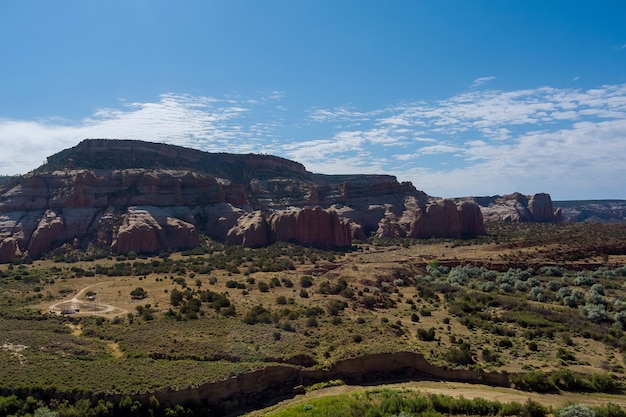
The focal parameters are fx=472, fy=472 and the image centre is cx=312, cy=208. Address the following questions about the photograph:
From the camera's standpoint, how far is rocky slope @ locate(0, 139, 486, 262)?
6931 centimetres

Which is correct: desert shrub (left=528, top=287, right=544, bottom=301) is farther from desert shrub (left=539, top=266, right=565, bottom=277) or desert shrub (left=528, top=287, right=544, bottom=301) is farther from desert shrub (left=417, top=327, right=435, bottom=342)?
desert shrub (left=417, top=327, right=435, bottom=342)

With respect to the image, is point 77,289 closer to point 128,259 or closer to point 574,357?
point 128,259

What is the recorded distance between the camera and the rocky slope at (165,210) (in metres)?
69.3

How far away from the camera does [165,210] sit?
255 ft

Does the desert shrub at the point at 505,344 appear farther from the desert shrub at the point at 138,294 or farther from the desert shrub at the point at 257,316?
the desert shrub at the point at 138,294

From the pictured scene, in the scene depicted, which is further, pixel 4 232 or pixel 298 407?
pixel 4 232

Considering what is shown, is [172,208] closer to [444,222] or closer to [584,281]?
[444,222]

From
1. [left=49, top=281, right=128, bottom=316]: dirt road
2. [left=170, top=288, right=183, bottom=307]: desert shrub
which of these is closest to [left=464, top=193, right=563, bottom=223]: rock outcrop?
[left=170, top=288, right=183, bottom=307]: desert shrub

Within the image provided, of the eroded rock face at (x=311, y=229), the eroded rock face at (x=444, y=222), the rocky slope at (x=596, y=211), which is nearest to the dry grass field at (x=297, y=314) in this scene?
the eroded rock face at (x=311, y=229)

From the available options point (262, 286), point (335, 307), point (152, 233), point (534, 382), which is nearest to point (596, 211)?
point (152, 233)

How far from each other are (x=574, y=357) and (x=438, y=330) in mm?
8283

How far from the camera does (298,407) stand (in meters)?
21.3

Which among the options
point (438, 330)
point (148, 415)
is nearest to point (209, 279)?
point (438, 330)

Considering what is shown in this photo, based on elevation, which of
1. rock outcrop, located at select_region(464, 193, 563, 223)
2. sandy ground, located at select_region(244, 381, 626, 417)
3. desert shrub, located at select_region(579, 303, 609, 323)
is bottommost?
sandy ground, located at select_region(244, 381, 626, 417)
